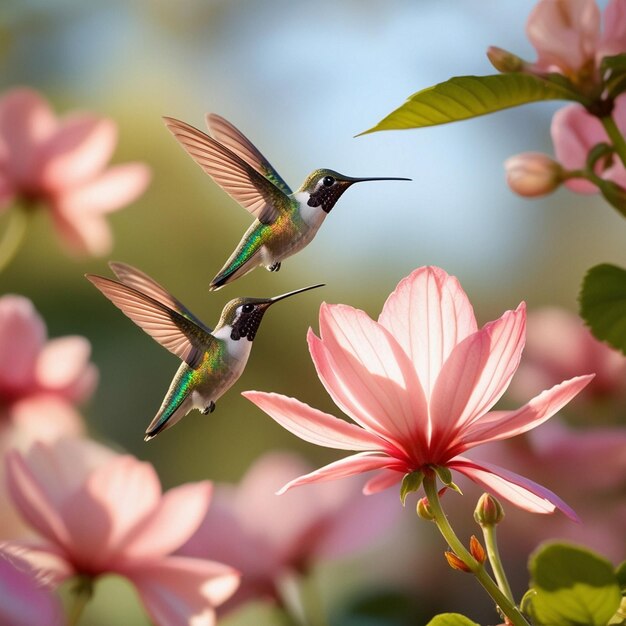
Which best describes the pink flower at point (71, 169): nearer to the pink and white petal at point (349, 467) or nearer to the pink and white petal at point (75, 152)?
the pink and white petal at point (75, 152)

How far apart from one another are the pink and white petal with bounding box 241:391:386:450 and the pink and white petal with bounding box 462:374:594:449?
22 millimetres

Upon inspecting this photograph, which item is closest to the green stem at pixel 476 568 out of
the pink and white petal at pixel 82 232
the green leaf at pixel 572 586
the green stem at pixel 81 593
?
the green leaf at pixel 572 586

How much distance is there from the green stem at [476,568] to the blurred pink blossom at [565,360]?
12.2 inches

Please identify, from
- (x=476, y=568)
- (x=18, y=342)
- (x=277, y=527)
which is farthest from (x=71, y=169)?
(x=476, y=568)

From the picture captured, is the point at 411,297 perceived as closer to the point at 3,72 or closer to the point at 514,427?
the point at 514,427

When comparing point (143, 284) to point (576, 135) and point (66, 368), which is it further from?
point (66, 368)

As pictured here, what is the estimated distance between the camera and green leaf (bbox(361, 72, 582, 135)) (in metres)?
0.22

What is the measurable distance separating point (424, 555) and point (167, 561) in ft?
1.69

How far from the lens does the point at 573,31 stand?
0.88 feet

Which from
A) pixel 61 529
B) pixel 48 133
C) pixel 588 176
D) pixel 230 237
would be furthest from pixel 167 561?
pixel 230 237

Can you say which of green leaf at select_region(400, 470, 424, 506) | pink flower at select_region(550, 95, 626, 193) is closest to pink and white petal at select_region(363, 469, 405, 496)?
green leaf at select_region(400, 470, 424, 506)

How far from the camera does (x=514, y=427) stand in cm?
20

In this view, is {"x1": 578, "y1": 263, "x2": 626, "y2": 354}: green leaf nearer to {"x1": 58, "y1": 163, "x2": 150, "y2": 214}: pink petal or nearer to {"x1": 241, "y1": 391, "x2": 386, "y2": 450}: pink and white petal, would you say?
{"x1": 241, "y1": 391, "x2": 386, "y2": 450}: pink and white petal

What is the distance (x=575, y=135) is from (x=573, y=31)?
0.13ft
